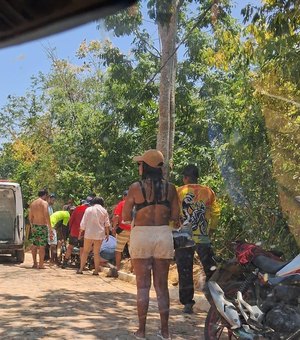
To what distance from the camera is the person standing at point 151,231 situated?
5.23 meters

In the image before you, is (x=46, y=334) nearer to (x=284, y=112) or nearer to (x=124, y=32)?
(x=284, y=112)

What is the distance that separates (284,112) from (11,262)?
26.4 ft

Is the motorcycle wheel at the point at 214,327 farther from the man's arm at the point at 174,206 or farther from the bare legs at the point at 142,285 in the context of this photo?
the man's arm at the point at 174,206

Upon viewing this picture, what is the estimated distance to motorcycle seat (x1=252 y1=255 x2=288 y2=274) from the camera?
4453 millimetres

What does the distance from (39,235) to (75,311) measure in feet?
16.2

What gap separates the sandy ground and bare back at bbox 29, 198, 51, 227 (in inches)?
67.1

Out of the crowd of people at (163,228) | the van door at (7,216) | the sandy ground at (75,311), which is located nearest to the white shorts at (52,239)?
the van door at (7,216)

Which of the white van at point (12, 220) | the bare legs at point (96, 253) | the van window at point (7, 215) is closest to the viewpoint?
the bare legs at point (96, 253)

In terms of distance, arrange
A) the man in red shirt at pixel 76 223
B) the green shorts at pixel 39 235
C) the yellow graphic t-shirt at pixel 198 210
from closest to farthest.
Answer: the yellow graphic t-shirt at pixel 198 210 < the green shorts at pixel 39 235 < the man in red shirt at pixel 76 223

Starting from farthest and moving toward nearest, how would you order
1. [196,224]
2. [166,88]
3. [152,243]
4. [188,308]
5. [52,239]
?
[52,239] → [166,88] → [188,308] → [196,224] → [152,243]

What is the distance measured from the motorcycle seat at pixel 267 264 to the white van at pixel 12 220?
897 centimetres

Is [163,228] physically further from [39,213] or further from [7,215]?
[7,215]

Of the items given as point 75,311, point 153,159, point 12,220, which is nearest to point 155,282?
point 153,159

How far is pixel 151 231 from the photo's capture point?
523 centimetres
